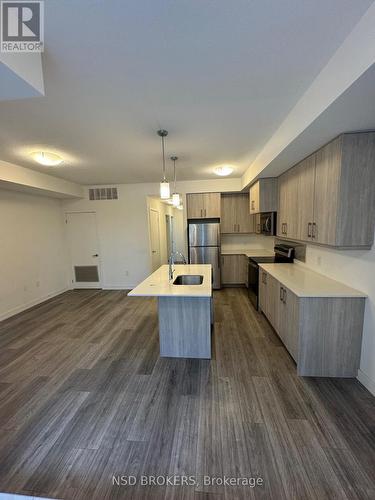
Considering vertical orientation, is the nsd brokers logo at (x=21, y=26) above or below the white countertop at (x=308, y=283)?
above

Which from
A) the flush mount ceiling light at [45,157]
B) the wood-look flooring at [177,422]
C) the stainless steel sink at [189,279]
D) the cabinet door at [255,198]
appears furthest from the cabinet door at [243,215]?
the flush mount ceiling light at [45,157]

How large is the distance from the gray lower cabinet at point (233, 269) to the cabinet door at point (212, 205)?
1.08 metres

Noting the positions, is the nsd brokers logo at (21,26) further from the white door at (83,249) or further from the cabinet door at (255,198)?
the white door at (83,249)

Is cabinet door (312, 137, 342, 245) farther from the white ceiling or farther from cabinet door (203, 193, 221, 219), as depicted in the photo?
cabinet door (203, 193, 221, 219)

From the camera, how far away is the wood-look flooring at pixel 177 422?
4.47ft

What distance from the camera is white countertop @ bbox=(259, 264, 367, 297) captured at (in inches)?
85.0

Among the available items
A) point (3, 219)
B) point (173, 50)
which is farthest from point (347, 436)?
point (3, 219)

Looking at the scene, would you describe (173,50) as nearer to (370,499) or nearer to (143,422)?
(143,422)

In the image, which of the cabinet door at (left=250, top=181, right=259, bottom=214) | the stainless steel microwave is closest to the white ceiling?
the cabinet door at (left=250, top=181, right=259, bottom=214)

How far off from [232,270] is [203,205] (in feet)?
5.79

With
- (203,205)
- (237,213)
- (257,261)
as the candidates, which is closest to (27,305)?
(203,205)

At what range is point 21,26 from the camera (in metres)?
1.13

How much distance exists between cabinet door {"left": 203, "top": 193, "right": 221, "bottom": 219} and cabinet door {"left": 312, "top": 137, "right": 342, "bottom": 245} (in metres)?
2.73

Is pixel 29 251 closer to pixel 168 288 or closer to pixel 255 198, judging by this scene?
pixel 168 288
